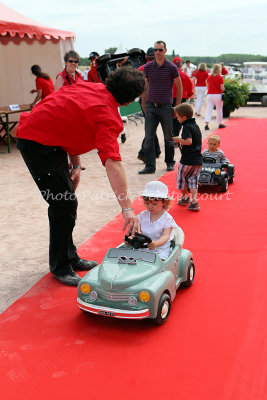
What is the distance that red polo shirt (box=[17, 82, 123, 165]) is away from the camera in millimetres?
3266

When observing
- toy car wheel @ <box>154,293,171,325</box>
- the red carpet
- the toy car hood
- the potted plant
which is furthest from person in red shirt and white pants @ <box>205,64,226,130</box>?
toy car wheel @ <box>154,293,171,325</box>

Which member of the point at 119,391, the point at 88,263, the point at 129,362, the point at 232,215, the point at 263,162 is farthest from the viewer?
the point at 263,162

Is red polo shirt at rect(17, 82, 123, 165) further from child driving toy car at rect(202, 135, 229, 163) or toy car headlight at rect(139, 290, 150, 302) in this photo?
child driving toy car at rect(202, 135, 229, 163)

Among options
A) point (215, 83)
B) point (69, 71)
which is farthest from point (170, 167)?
point (215, 83)

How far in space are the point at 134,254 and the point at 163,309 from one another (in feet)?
1.55

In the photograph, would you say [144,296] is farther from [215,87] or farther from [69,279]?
[215,87]

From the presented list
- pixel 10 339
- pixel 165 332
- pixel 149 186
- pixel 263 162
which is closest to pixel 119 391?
pixel 165 332

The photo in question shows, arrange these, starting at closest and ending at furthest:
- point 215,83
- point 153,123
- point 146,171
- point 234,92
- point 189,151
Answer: point 189,151 → point 153,123 → point 146,171 → point 215,83 → point 234,92

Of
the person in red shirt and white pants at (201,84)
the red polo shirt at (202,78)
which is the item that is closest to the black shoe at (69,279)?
the person in red shirt and white pants at (201,84)

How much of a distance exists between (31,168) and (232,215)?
121 inches

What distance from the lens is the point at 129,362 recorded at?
293 centimetres

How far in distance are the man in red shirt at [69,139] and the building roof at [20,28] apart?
6554mm

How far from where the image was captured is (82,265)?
437 centimetres

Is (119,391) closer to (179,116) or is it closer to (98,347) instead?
(98,347)
